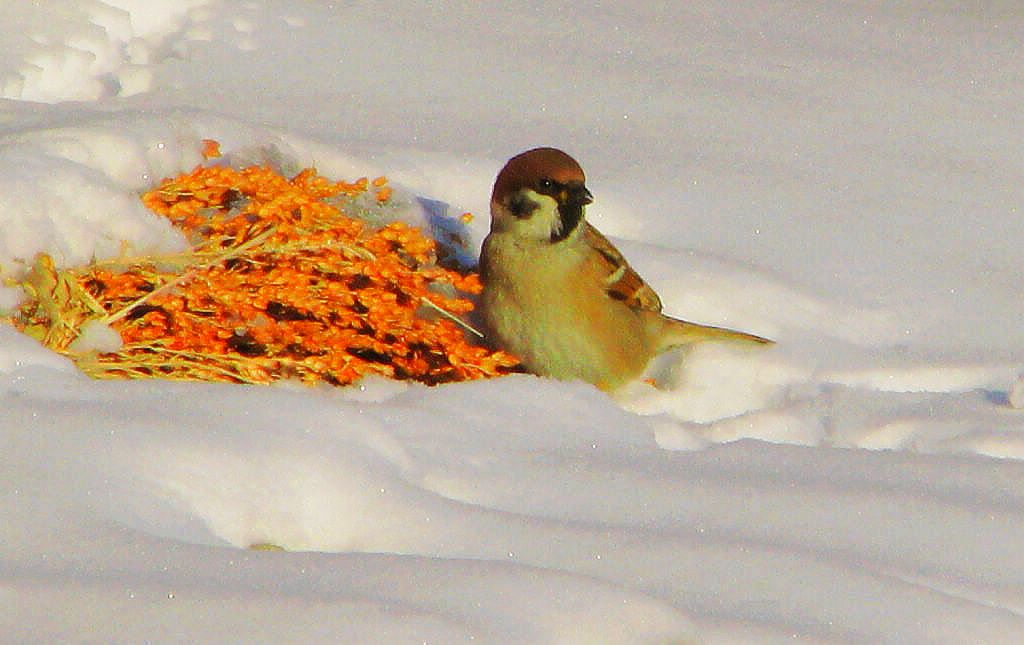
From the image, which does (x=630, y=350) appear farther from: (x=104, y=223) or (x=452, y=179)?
(x=104, y=223)

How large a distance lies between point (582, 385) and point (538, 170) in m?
0.81

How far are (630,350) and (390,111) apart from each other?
1.09 m

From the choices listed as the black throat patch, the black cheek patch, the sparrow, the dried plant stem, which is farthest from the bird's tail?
the dried plant stem

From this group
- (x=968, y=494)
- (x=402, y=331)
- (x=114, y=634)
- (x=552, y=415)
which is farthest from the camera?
(x=402, y=331)

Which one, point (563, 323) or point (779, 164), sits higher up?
point (779, 164)

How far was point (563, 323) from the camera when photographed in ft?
11.7

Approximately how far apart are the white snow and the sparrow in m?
0.19

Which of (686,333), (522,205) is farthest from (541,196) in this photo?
(686,333)

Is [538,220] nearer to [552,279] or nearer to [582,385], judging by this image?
[552,279]

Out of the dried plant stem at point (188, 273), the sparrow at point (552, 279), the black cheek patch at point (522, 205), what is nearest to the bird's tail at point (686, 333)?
the sparrow at point (552, 279)

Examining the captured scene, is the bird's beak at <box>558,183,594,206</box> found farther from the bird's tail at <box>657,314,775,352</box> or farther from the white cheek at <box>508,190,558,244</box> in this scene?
the bird's tail at <box>657,314,775,352</box>

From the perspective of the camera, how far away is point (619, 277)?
3633 mm

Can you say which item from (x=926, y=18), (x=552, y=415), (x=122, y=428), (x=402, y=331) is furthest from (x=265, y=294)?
(x=926, y=18)

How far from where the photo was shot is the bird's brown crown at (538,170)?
11.4 ft
